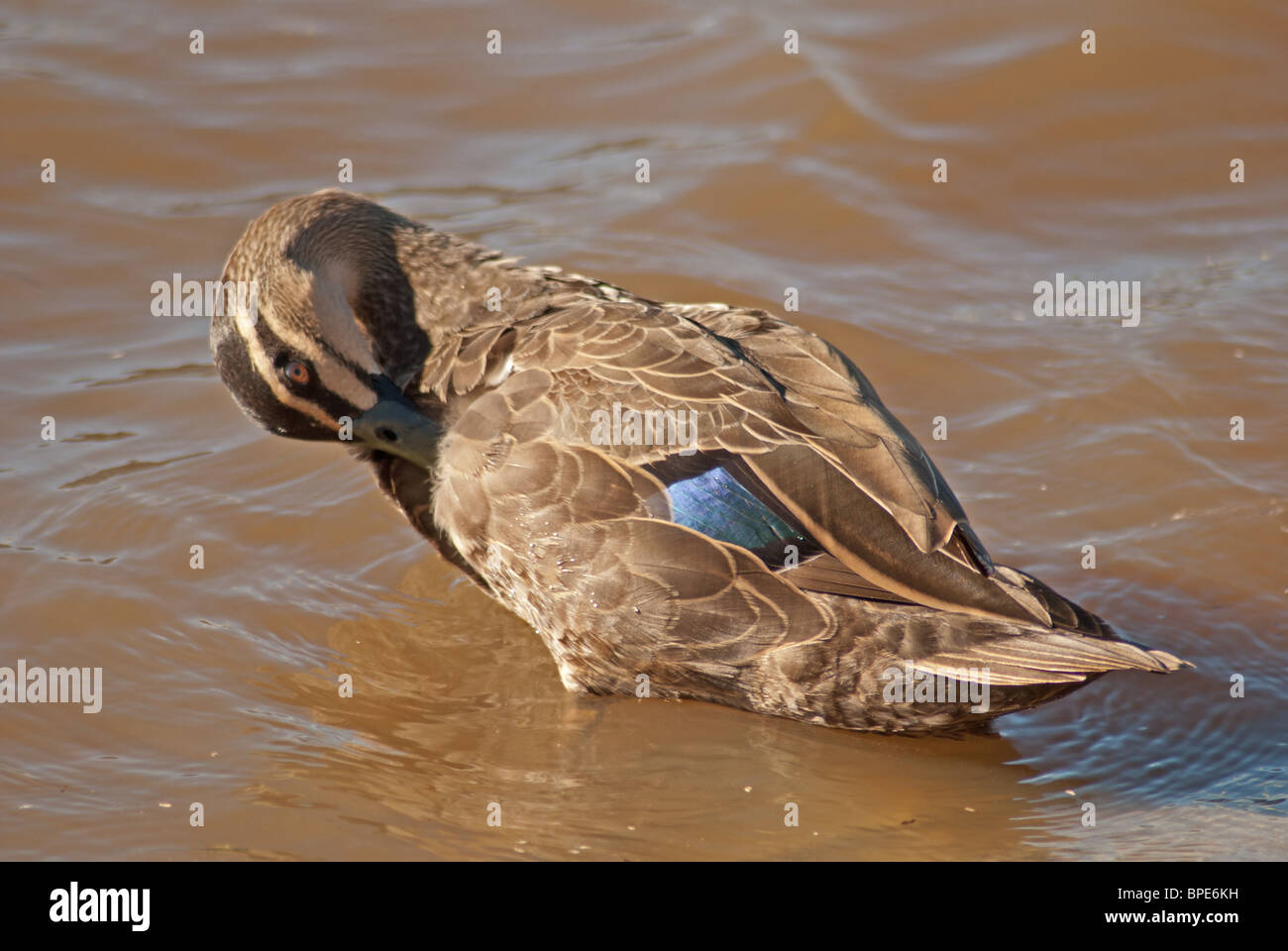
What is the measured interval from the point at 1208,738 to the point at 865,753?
1537 mm

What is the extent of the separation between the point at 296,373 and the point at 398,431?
1.77 ft

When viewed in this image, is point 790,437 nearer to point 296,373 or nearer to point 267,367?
point 296,373

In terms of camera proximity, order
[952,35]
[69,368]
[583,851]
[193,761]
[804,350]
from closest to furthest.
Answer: [583,851], [193,761], [804,350], [69,368], [952,35]

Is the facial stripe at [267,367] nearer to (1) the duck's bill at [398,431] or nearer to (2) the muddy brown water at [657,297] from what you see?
(1) the duck's bill at [398,431]

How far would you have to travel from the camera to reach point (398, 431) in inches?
245

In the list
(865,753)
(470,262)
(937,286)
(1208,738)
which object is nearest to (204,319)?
(470,262)

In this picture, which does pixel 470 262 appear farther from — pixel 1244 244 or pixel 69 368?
pixel 1244 244

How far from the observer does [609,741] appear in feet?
19.7

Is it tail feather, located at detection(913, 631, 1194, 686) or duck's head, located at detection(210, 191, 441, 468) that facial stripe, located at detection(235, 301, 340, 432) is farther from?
tail feather, located at detection(913, 631, 1194, 686)

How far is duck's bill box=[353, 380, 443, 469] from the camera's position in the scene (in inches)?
245

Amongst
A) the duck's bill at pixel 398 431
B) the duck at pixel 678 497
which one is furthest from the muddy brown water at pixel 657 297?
the duck's bill at pixel 398 431

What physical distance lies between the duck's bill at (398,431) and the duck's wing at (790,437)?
238mm

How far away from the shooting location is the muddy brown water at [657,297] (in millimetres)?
5613

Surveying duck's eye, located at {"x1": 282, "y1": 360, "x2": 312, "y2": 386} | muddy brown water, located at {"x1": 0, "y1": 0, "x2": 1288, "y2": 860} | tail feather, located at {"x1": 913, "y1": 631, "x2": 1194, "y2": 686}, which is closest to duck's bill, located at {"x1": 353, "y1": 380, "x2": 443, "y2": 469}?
duck's eye, located at {"x1": 282, "y1": 360, "x2": 312, "y2": 386}
